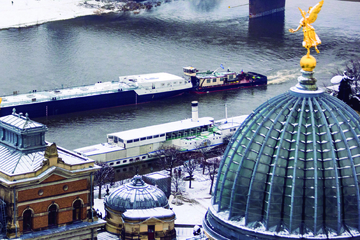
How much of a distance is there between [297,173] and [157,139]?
72.3 m

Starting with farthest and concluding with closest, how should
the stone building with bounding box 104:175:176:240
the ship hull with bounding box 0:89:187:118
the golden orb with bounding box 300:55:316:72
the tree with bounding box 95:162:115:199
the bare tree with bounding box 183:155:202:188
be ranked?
the ship hull with bounding box 0:89:187:118 < the bare tree with bounding box 183:155:202:188 < the tree with bounding box 95:162:115:199 < the stone building with bounding box 104:175:176:240 < the golden orb with bounding box 300:55:316:72

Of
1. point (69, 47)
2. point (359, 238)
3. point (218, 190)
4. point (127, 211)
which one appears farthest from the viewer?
point (69, 47)

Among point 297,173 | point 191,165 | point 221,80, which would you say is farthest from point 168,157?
point 297,173

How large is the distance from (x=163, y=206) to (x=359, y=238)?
1307 inches

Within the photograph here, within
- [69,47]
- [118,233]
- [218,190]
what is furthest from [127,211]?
[69,47]

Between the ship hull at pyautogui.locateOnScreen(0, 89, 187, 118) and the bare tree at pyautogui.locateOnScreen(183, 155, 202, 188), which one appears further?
the ship hull at pyautogui.locateOnScreen(0, 89, 187, 118)

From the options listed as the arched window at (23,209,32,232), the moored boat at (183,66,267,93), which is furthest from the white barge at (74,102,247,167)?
the arched window at (23,209,32,232)

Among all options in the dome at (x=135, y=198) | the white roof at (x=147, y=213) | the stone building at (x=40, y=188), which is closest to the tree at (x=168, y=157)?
the dome at (x=135, y=198)

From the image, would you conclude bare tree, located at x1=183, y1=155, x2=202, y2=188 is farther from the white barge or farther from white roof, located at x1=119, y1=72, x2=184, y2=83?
white roof, located at x1=119, y1=72, x2=184, y2=83

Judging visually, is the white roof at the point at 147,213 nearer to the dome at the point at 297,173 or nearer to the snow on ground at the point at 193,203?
the snow on ground at the point at 193,203

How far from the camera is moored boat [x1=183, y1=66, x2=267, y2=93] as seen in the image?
15850cm

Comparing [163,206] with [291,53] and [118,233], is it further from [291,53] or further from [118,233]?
[291,53]

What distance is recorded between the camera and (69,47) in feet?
584

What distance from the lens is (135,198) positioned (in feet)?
242
